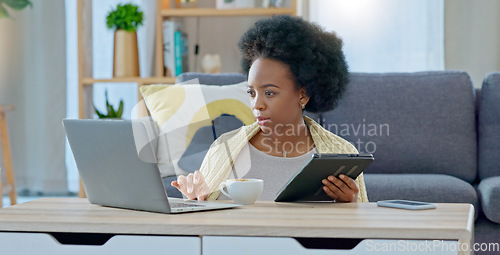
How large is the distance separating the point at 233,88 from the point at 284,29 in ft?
3.23

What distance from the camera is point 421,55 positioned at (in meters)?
3.76

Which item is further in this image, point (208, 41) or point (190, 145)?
point (208, 41)

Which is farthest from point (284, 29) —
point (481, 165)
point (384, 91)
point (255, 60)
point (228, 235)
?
point (481, 165)

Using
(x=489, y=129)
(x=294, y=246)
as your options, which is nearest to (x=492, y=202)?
(x=489, y=129)

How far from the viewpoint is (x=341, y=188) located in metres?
1.35

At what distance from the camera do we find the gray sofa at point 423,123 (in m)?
2.70

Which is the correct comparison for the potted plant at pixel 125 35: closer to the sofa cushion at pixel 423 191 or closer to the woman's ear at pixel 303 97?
the sofa cushion at pixel 423 191

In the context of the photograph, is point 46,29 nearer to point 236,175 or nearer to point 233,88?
point 233,88

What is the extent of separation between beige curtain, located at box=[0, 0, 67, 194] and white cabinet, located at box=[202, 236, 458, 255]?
3529 mm

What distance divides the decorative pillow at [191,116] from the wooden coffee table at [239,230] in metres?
1.31

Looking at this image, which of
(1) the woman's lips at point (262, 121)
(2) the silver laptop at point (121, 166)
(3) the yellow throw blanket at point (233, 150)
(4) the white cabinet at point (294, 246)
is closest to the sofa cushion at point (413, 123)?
(3) the yellow throw blanket at point (233, 150)

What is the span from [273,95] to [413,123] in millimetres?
1276

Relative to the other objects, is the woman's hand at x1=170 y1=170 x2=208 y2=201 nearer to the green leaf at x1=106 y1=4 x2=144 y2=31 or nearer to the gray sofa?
the gray sofa

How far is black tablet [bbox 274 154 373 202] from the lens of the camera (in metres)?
1.23
